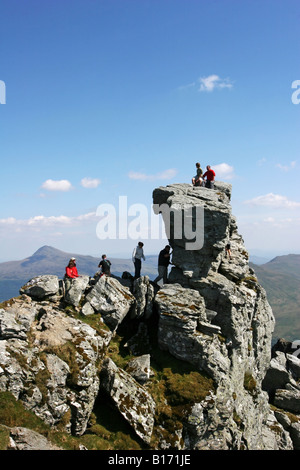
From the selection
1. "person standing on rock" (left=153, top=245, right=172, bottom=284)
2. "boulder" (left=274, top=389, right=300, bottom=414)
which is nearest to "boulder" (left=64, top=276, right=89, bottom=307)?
"person standing on rock" (left=153, top=245, right=172, bottom=284)

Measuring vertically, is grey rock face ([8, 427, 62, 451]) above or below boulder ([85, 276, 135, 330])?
below

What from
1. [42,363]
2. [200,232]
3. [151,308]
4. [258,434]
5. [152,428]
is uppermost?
[200,232]

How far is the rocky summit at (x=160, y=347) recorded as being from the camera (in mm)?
21109

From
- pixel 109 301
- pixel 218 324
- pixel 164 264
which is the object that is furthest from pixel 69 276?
pixel 218 324

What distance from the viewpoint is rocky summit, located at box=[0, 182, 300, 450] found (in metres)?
21.1

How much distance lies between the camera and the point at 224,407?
2594cm

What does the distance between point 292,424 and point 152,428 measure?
3741cm

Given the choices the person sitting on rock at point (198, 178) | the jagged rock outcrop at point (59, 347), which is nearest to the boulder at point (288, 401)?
the jagged rock outcrop at point (59, 347)

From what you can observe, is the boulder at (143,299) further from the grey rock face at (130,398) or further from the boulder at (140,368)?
the grey rock face at (130,398)

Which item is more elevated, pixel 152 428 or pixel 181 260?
pixel 181 260

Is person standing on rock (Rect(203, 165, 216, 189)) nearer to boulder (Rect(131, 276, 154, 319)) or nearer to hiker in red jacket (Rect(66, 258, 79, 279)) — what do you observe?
boulder (Rect(131, 276, 154, 319))
